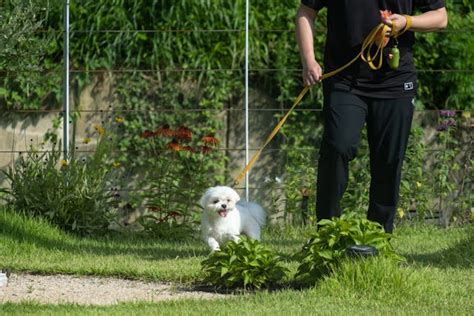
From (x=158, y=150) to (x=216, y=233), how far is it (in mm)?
2212

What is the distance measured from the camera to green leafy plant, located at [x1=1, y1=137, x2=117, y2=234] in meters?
8.65

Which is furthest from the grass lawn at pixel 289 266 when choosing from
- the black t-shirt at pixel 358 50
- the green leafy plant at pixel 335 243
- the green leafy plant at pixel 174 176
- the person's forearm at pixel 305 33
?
the person's forearm at pixel 305 33

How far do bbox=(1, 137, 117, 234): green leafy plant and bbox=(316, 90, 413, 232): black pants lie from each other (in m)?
2.89

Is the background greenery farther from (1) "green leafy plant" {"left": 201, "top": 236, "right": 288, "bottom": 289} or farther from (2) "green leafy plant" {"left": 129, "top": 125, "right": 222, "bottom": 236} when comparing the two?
(1) "green leafy plant" {"left": 201, "top": 236, "right": 288, "bottom": 289}

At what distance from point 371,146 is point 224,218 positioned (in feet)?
4.53

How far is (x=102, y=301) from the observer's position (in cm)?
575

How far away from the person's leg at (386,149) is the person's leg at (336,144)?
0.35 ft

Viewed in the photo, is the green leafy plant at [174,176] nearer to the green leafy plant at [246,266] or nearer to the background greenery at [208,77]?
the background greenery at [208,77]

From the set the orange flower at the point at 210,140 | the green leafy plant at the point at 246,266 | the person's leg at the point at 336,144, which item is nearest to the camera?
the green leafy plant at the point at 246,266

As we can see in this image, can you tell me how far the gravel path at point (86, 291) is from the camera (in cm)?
579

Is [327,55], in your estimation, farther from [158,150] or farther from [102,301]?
[158,150]

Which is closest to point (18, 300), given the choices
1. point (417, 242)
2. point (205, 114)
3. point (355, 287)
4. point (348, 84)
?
point (355, 287)

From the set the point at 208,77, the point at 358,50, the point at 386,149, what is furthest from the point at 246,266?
the point at 208,77

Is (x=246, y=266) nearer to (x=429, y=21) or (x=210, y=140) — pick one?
(x=429, y=21)
